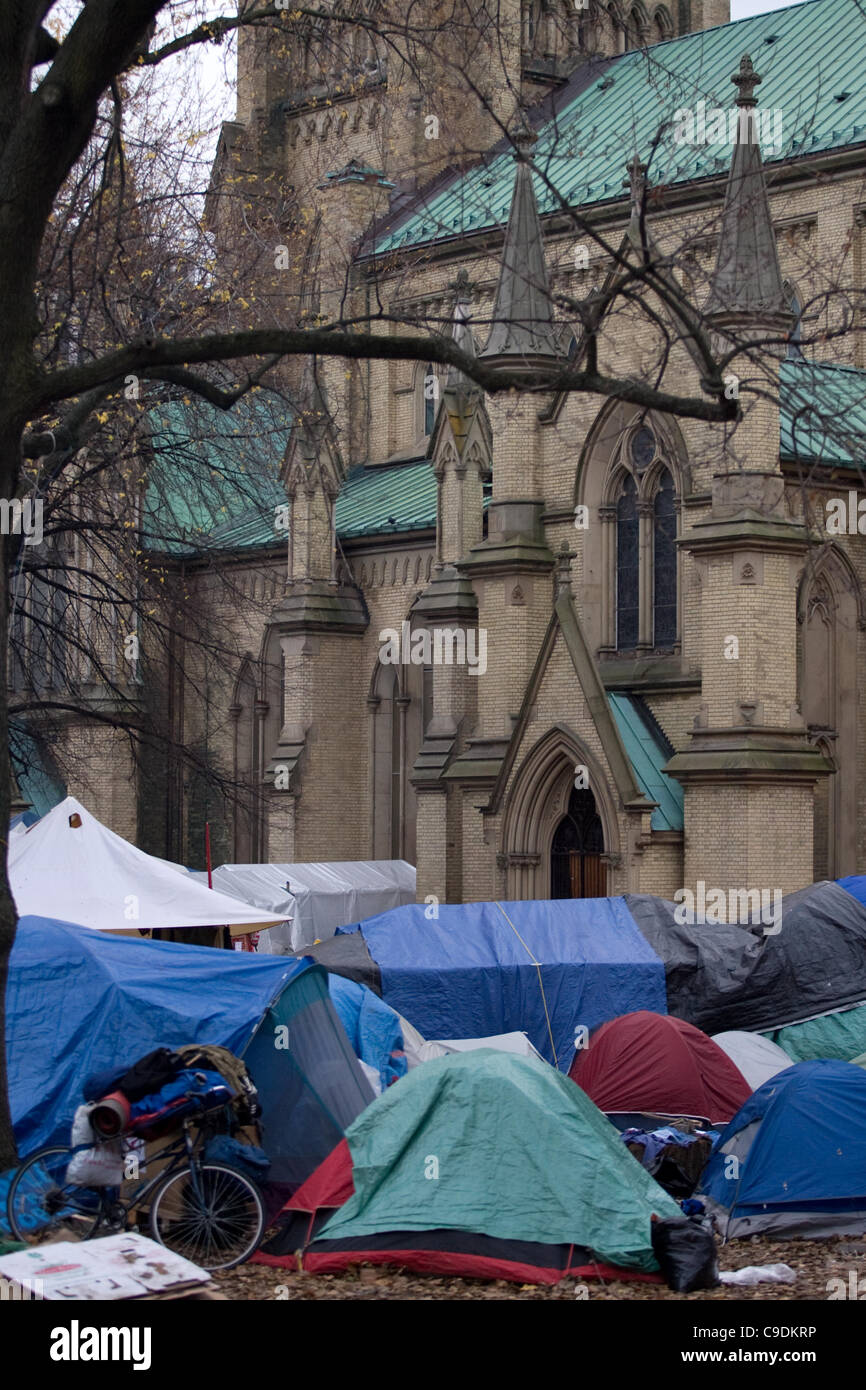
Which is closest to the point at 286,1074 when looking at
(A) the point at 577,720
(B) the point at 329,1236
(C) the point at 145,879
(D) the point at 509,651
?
(B) the point at 329,1236

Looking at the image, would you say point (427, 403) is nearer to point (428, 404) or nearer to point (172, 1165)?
point (428, 404)

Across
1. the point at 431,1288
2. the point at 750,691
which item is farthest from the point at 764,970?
the point at 431,1288

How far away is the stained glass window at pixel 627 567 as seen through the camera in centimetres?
2836

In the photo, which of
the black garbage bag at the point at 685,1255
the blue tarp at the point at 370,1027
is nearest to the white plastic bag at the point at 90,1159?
the black garbage bag at the point at 685,1255

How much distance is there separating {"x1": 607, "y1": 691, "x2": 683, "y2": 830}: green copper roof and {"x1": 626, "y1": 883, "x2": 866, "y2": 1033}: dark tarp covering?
434cm

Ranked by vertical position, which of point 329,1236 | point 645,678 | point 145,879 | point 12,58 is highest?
point 12,58

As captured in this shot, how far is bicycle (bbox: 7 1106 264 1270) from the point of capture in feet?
40.9

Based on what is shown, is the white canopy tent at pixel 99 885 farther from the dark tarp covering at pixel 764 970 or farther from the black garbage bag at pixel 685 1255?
the black garbage bag at pixel 685 1255

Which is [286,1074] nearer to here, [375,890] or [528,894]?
[528,894]

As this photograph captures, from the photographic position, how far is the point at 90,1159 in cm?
1221

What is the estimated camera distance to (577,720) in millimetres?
26891

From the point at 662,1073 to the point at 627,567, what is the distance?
476 inches

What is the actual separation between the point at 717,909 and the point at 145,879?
7290 mm

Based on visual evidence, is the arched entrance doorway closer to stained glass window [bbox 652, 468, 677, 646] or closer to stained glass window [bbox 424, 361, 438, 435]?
stained glass window [bbox 652, 468, 677, 646]
